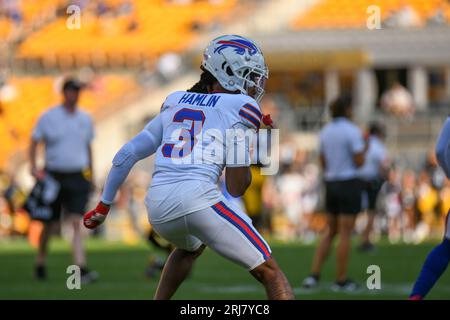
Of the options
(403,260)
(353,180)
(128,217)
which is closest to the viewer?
(353,180)

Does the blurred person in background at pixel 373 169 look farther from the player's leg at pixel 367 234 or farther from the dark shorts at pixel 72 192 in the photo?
the dark shorts at pixel 72 192

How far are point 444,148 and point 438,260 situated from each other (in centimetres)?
74

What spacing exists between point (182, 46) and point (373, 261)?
1952 centimetres

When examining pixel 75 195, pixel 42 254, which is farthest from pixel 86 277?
pixel 75 195

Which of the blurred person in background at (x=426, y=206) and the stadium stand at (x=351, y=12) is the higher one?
the stadium stand at (x=351, y=12)

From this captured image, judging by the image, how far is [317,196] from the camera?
2711 cm

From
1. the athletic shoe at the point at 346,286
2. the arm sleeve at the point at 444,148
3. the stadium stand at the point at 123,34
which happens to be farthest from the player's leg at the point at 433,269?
the stadium stand at the point at 123,34

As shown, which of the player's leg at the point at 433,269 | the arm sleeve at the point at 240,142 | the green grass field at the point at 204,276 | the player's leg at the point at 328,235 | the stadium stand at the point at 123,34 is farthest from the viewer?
the stadium stand at the point at 123,34

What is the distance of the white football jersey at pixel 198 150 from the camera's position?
6410mm

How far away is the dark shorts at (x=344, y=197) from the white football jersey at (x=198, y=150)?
17.2 ft

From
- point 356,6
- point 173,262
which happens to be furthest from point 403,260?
point 356,6

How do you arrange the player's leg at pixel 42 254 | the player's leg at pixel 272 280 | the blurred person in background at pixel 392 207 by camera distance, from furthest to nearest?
the blurred person in background at pixel 392 207 → the player's leg at pixel 42 254 → the player's leg at pixel 272 280

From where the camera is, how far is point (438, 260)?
800 cm
